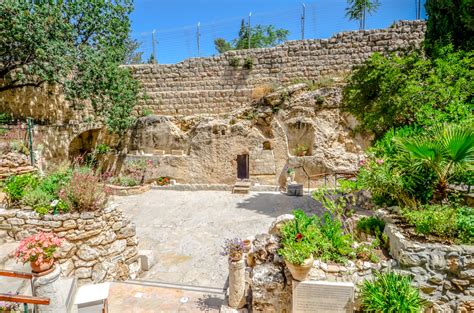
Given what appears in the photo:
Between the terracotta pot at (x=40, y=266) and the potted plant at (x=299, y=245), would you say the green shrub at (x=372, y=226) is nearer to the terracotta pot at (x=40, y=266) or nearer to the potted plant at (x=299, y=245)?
the potted plant at (x=299, y=245)

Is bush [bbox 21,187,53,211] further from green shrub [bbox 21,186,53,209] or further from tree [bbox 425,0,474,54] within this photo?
tree [bbox 425,0,474,54]

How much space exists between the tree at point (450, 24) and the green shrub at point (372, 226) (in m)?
6.83

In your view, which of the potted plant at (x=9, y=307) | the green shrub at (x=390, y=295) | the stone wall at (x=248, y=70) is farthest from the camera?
the stone wall at (x=248, y=70)

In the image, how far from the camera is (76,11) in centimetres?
1166

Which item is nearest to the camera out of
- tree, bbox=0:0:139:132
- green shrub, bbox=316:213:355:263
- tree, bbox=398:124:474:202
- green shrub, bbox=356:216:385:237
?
green shrub, bbox=316:213:355:263

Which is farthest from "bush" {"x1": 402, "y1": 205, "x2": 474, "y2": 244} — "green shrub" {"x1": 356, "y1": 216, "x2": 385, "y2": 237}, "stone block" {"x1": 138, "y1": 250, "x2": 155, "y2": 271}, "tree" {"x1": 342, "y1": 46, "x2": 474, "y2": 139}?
"stone block" {"x1": 138, "y1": 250, "x2": 155, "y2": 271}

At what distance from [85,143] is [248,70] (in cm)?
1098

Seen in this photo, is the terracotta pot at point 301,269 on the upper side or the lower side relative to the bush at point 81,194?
lower

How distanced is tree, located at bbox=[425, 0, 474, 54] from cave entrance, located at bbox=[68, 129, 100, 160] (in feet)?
54.3

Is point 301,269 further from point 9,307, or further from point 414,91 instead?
point 414,91

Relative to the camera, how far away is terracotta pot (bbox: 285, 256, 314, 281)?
3076mm

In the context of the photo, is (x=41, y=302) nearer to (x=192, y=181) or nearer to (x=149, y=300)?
(x=149, y=300)

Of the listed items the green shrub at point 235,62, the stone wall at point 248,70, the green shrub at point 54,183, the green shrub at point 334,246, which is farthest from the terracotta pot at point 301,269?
the green shrub at point 235,62

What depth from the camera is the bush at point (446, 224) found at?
11.2 feet
